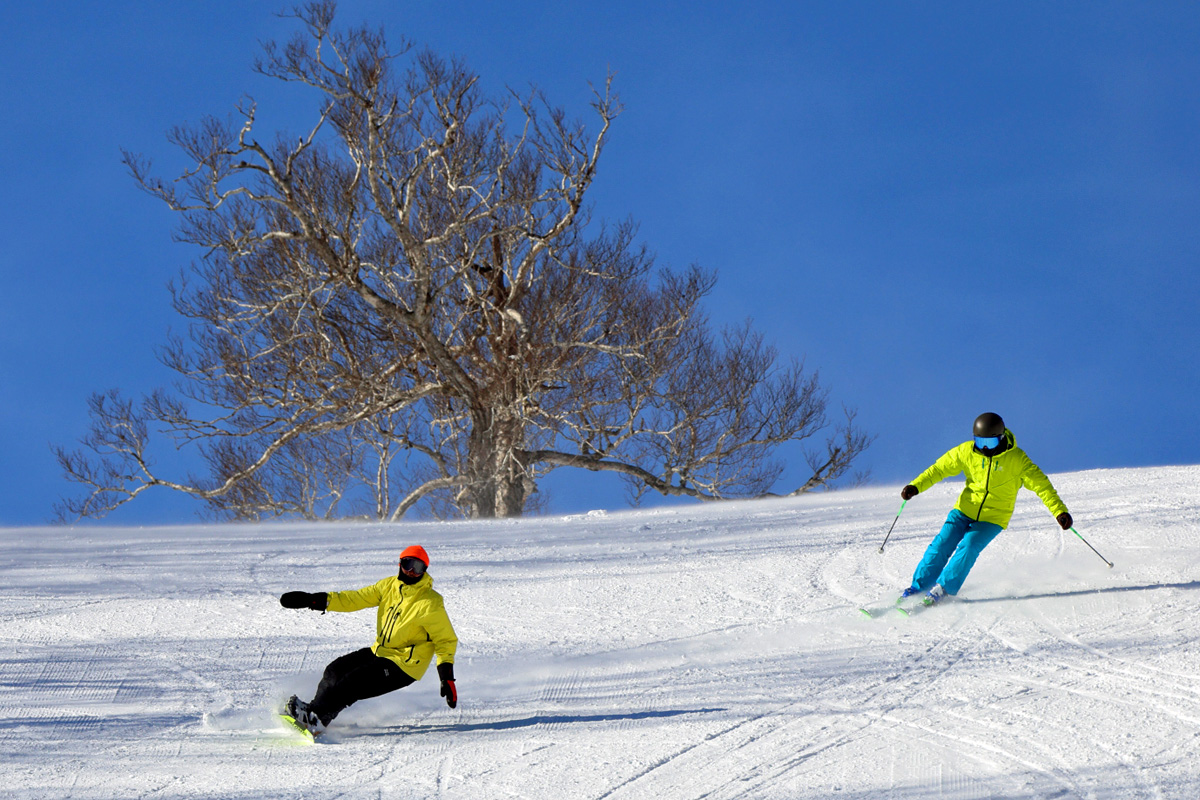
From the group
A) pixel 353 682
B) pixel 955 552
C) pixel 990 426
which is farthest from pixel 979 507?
pixel 353 682

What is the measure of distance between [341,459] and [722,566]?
16.4m

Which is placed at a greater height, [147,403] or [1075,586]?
[147,403]

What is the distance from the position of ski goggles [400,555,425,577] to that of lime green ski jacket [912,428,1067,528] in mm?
3987

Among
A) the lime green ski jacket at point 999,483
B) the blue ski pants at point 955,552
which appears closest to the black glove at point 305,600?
the blue ski pants at point 955,552

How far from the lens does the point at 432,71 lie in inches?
694

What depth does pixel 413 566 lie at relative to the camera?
496 cm

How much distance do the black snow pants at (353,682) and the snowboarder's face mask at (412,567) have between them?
0.45m

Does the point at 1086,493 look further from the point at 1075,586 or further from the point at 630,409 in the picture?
the point at 630,409

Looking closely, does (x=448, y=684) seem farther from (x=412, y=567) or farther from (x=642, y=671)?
(x=642, y=671)

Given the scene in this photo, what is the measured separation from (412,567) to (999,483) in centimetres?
423

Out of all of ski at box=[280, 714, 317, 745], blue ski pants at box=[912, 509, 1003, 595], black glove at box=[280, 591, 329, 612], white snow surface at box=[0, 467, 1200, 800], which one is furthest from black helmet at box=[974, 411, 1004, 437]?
ski at box=[280, 714, 317, 745]

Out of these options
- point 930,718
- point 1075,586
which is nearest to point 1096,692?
point 930,718

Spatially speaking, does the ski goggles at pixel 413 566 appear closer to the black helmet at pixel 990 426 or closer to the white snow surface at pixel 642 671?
the white snow surface at pixel 642 671

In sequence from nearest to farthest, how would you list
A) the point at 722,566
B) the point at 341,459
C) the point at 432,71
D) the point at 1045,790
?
1. the point at 1045,790
2. the point at 722,566
3. the point at 432,71
4. the point at 341,459
